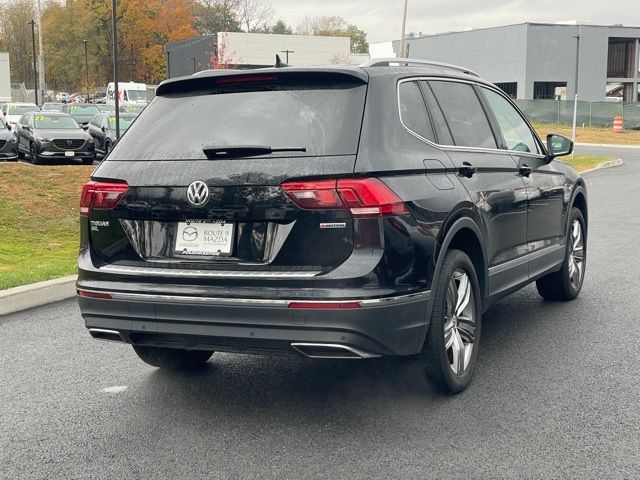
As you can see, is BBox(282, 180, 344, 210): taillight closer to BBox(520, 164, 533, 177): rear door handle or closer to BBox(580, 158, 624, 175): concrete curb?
BBox(520, 164, 533, 177): rear door handle

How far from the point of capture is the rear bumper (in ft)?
13.3

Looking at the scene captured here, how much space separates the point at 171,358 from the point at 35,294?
8.73 feet

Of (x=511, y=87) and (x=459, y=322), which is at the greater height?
(x=511, y=87)

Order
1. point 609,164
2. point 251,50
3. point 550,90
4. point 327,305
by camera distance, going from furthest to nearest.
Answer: point 251,50, point 550,90, point 609,164, point 327,305

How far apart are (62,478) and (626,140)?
43.1 m

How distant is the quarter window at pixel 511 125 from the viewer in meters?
6.14

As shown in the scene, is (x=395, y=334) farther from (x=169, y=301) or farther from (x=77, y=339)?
(x=77, y=339)

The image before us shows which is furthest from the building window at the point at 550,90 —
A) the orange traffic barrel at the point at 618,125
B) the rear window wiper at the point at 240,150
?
the rear window wiper at the point at 240,150

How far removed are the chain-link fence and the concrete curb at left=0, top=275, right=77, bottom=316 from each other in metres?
47.6

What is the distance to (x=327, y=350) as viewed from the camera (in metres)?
4.11

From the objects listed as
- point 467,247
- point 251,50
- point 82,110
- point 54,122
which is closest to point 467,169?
point 467,247

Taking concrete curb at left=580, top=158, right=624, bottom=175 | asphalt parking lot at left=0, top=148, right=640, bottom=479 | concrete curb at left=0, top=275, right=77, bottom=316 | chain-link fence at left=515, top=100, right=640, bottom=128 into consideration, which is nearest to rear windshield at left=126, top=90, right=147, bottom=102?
chain-link fence at left=515, top=100, right=640, bottom=128

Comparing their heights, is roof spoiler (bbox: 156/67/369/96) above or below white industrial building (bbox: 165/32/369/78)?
below

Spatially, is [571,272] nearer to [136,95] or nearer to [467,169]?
[467,169]
